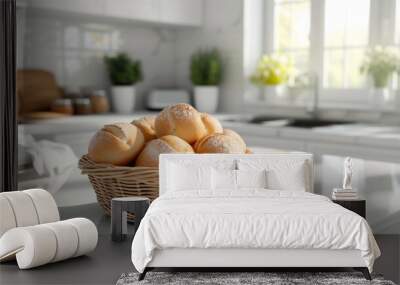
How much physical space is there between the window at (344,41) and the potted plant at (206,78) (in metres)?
1.14

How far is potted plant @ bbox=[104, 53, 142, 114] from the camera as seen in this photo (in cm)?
708

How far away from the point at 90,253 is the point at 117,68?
122 inches

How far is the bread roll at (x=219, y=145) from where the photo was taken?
4.89 metres

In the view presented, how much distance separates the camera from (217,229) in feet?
12.0

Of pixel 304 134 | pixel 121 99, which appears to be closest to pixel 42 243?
pixel 304 134

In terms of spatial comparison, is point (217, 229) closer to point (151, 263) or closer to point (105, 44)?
point (151, 263)

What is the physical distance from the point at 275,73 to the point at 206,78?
76 centimetres

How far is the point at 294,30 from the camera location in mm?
6914

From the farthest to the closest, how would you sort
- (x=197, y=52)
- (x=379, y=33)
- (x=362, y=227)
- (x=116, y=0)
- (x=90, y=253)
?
(x=197, y=52), (x=116, y=0), (x=379, y=33), (x=90, y=253), (x=362, y=227)

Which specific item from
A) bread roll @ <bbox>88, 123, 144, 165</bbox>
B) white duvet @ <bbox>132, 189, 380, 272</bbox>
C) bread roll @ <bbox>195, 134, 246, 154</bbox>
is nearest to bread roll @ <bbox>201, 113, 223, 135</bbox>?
bread roll @ <bbox>195, 134, 246, 154</bbox>

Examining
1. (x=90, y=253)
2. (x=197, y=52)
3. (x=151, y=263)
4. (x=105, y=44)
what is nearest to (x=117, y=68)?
(x=105, y=44)

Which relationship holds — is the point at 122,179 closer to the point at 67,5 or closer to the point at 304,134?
the point at 304,134

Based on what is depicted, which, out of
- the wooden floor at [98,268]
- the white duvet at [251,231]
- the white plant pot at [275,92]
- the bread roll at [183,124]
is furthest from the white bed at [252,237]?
the white plant pot at [275,92]

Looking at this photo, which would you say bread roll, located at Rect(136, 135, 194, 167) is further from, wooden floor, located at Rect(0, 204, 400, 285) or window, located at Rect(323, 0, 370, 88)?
window, located at Rect(323, 0, 370, 88)
